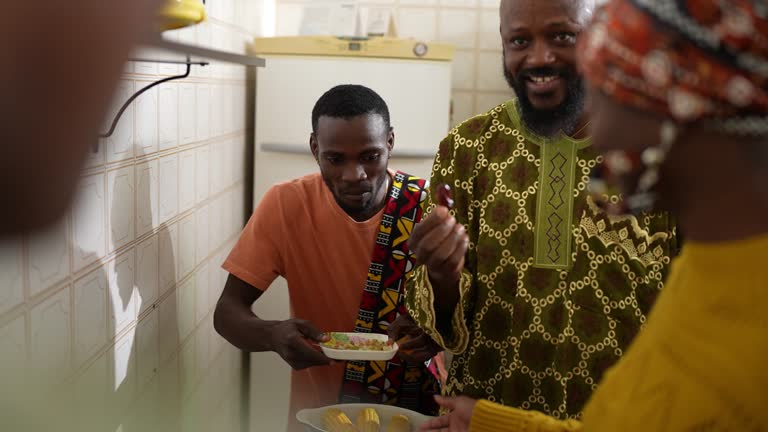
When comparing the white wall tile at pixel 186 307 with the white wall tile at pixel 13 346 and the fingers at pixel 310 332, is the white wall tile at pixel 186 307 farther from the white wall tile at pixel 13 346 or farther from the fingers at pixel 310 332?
the white wall tile at pixel 13 346

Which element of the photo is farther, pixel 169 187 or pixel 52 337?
pixel 169 187

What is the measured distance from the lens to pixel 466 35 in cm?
359

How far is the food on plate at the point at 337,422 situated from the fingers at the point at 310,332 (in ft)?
0.75

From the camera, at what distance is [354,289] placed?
74.7 inches

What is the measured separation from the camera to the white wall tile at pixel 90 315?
1.25 metres

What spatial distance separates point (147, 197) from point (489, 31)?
2.35 meters

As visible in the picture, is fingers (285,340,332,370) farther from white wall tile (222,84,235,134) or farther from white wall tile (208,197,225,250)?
Answer: white wall tile (222,84,235,134)

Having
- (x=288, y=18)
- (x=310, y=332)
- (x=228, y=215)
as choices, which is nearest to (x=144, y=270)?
(x=310, y=332)

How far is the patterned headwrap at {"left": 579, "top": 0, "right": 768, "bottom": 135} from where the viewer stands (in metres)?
0.62

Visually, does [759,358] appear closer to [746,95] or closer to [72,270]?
[746,95]

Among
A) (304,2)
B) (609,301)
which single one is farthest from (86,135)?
(304,2)

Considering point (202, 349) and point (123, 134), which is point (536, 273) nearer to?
point (123, 134)

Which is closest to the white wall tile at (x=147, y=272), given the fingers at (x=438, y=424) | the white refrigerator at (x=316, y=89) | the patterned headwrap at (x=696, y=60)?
the fingers at (x=438, y=424)

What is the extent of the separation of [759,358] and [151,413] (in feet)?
4.49
